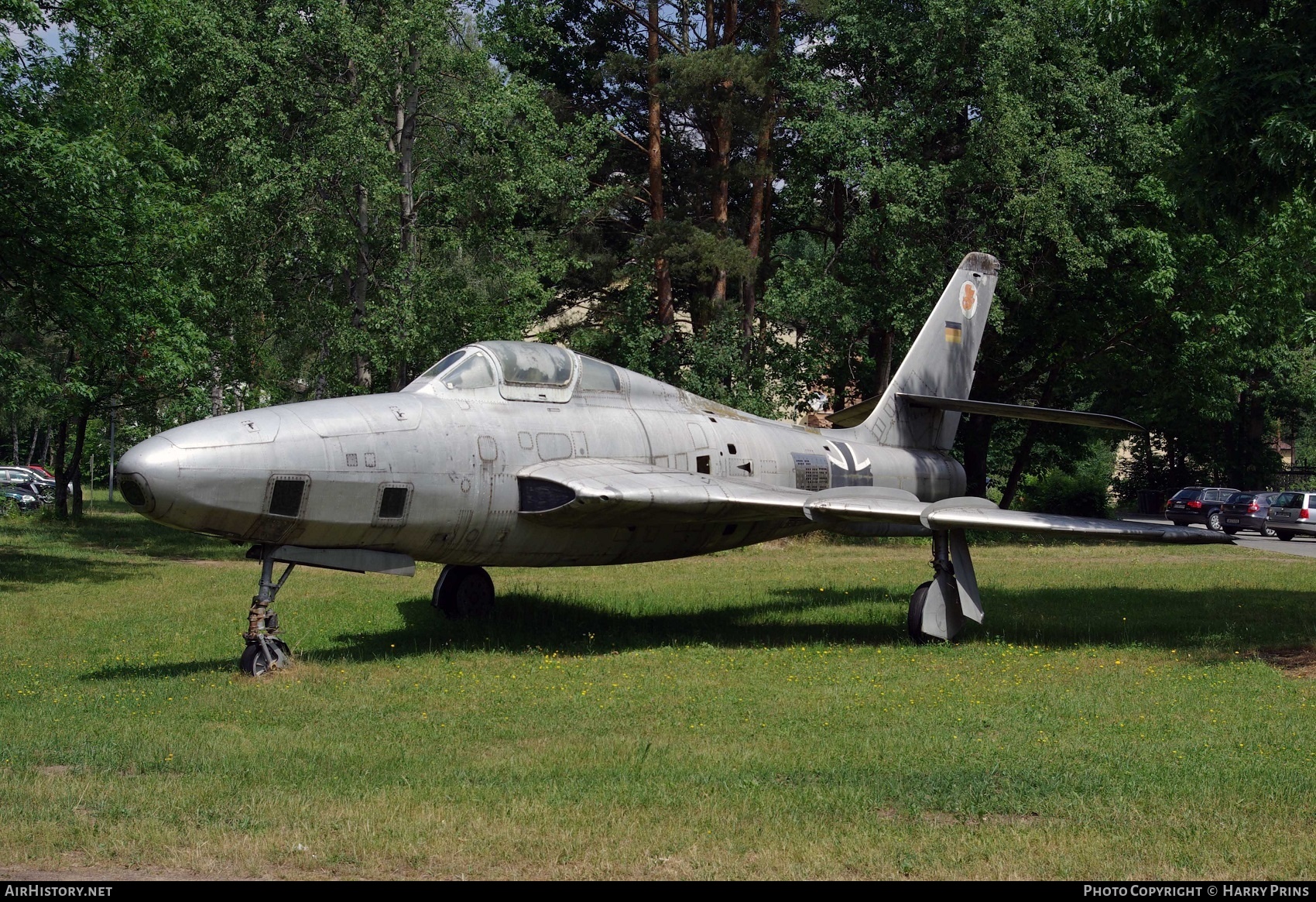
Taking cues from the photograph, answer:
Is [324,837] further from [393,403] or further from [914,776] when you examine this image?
[393,403]

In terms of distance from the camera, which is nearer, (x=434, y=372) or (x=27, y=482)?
(x=434, y=372)

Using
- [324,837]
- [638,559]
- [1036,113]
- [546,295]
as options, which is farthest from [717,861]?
[1036,113]

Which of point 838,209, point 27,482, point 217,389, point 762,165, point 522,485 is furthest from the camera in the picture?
point 27,482

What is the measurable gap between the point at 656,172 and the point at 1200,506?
26306 mm

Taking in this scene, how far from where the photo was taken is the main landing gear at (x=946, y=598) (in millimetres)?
15117

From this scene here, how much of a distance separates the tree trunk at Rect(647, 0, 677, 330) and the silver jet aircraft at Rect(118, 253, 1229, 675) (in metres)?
18.9

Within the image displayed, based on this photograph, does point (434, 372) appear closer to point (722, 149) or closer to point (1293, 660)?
point (1293, 660)

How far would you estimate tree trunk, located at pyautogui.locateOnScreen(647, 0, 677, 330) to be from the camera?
35.5m

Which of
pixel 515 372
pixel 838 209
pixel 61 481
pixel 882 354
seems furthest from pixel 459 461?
pixel 61 481

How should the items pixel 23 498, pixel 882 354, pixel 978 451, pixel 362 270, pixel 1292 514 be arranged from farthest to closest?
1. pixel 23 498
2. pixel 978 451
3. pixel 1292 514
4. pixel 882 354
5. pixel 362 270

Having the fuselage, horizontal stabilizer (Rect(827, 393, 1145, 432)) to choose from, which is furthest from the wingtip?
the fuselage

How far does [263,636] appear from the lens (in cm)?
1227

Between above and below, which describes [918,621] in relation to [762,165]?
below

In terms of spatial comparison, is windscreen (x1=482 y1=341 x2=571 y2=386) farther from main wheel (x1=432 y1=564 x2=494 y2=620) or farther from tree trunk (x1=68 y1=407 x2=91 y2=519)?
tree trunk (x1=68 y1=407 x2=91 y2=519)
